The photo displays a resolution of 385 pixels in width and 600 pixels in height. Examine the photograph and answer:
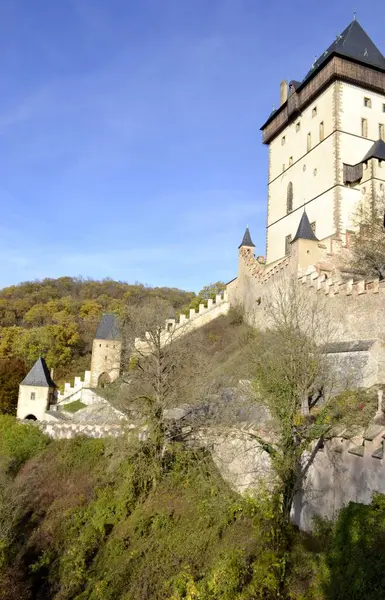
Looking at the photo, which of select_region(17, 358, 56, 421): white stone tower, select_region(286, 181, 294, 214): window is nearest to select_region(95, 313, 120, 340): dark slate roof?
select_region(17, 358, 56, 421): white stone tower

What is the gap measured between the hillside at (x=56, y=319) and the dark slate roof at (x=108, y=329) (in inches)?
260

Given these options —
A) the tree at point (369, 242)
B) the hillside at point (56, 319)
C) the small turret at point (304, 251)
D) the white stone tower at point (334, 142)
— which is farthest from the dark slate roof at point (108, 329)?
the tree at point (369, 242)

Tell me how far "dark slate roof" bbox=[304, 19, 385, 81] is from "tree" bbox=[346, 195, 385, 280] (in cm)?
941

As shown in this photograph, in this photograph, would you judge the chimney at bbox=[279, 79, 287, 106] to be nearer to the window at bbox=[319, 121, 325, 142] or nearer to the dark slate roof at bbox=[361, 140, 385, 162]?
the window at bbox=[319, 121, 325, 142]

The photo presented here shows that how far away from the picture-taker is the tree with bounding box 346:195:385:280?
869 inches

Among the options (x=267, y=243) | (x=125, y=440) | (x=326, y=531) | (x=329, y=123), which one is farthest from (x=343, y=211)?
(x=326, y=531)

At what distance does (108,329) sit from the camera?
35.8 m

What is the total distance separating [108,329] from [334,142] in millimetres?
20043

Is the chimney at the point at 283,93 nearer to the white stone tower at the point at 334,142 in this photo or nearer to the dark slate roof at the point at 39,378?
the white stone tower at the point at 334,142

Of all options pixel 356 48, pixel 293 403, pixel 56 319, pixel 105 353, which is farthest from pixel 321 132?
pixel 56 319

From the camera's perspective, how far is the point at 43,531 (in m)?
17.5

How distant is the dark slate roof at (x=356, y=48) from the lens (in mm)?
28969

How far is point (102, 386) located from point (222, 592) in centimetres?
2374

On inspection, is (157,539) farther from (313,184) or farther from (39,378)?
(313,184)
